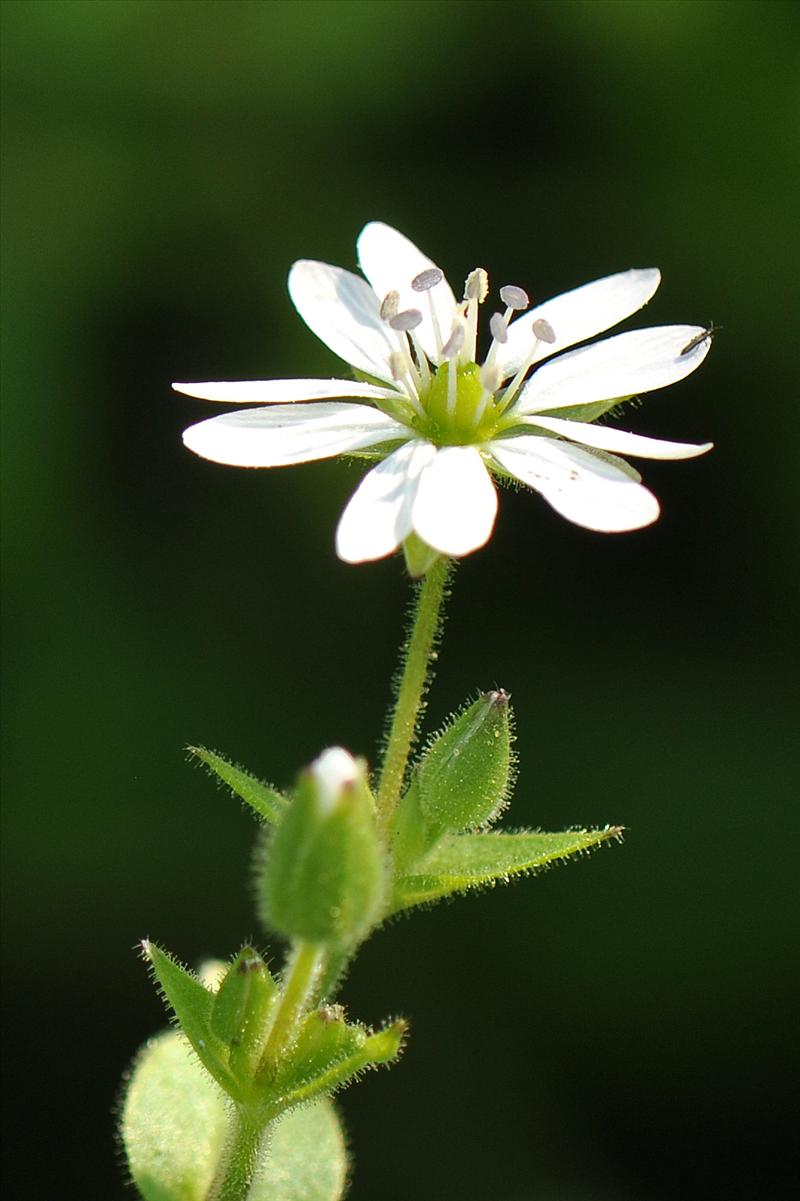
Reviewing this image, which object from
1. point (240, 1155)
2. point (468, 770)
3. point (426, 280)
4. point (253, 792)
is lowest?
point (240, 1155)

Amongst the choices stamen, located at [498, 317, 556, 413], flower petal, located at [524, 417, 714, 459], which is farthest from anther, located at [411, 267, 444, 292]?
flower petal, located at [524, 417, 714, 459]

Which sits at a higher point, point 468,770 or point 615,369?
point 615,369

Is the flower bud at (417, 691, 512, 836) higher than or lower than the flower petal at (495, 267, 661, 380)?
lower

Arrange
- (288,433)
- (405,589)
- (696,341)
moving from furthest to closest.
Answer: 1. (405,589)
2. (696,341)
3. (288,433)

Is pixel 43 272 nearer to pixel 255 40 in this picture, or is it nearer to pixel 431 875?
pixel 255 40

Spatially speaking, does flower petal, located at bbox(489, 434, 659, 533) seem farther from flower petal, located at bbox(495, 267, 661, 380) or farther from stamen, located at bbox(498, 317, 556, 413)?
flower petal, located at bbox(495, 267, 661, 380)

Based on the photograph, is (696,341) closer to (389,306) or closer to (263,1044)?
(389,306)

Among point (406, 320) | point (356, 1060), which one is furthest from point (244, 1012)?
point (406, 320)
